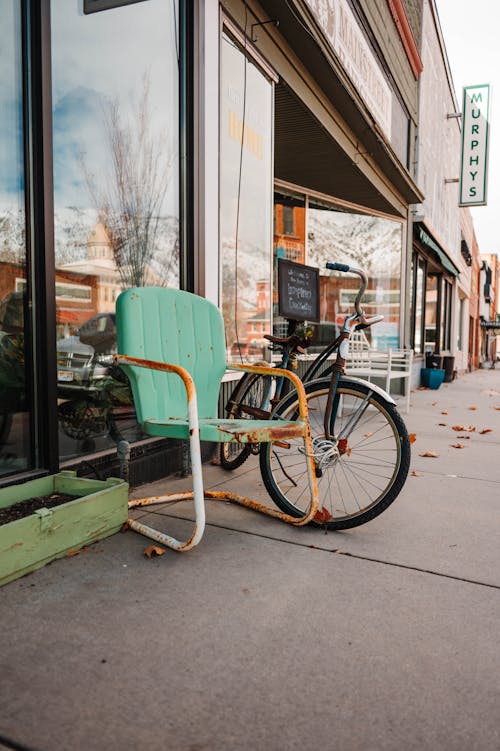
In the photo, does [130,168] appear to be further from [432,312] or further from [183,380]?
[432,312]

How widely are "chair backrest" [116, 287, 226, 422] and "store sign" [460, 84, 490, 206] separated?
12.7 m

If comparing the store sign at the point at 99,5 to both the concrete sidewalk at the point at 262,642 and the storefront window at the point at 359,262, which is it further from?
the storefront window at the point at 359,262

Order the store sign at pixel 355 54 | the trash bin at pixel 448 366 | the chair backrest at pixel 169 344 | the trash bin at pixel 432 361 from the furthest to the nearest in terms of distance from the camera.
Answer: the trash bin at pixel 448 366 → the trash bin at pixel 432 361 → the store sign at pixel 355 54 → the chair backrest at pixel 169 344

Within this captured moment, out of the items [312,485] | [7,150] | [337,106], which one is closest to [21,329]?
[7,150]

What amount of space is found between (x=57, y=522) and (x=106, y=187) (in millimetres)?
1838

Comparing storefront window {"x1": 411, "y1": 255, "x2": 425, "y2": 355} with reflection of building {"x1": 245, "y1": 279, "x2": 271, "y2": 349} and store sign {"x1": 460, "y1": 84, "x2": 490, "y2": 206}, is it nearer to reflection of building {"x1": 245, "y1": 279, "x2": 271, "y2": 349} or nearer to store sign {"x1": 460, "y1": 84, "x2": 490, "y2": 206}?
store sign {"x1": 460, "y1": 84, "x2": 490, "y2": 206}

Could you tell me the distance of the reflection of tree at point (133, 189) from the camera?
10.1ft

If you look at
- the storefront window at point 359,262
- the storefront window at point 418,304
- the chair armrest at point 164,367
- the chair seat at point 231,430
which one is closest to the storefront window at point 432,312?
the storefront window at point 418,304

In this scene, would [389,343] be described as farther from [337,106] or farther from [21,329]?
[21,329]

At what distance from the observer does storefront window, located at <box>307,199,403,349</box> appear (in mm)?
8359

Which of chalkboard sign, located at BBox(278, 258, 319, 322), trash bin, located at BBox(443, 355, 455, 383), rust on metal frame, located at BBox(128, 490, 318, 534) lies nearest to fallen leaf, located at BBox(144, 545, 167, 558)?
rust on metal frame, located at BBox(128, 490, 318, 534)

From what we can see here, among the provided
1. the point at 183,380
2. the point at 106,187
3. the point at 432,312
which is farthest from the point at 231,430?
the point at 432,312

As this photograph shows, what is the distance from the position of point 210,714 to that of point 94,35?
3.07 m

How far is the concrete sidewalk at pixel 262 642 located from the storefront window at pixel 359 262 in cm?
620
